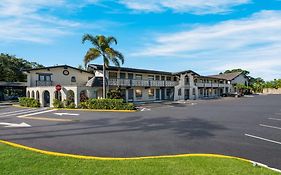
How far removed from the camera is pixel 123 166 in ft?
23.0

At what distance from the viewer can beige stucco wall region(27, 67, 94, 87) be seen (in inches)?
1266

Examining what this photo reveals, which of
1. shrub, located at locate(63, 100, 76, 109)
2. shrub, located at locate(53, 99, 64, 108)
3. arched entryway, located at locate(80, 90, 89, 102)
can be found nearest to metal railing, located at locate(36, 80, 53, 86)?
arched entryway, located at locate(80, 90, 89, 102)

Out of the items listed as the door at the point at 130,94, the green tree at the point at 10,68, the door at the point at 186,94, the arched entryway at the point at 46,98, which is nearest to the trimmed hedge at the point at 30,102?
the arched entryway at the point at 46,98

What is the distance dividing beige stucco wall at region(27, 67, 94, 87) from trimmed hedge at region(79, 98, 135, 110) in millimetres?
8828

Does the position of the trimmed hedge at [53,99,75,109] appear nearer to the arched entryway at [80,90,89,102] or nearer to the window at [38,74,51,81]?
the arched entryway at [80,90,89,102]

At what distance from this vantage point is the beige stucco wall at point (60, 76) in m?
32.2

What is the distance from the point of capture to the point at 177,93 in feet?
151

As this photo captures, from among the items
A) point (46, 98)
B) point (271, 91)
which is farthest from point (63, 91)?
point (271, 91)

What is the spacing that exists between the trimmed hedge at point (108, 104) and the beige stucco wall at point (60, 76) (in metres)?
8.83

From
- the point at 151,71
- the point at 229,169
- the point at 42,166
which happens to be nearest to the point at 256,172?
the point at 229,169

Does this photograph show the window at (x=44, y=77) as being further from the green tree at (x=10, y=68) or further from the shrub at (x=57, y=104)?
the green tree at (x=10, y=68)

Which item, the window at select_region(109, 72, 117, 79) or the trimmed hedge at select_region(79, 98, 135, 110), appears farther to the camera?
the window at select_region(109, 72, 117, 79)

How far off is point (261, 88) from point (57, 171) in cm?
8976

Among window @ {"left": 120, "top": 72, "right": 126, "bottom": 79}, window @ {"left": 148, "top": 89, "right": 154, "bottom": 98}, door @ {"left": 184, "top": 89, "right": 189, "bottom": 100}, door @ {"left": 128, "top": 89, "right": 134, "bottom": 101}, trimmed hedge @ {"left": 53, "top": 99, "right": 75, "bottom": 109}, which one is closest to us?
trimmed hedge @ {"left": 53, "top": 99, "right": 75, "bottom": 109}
